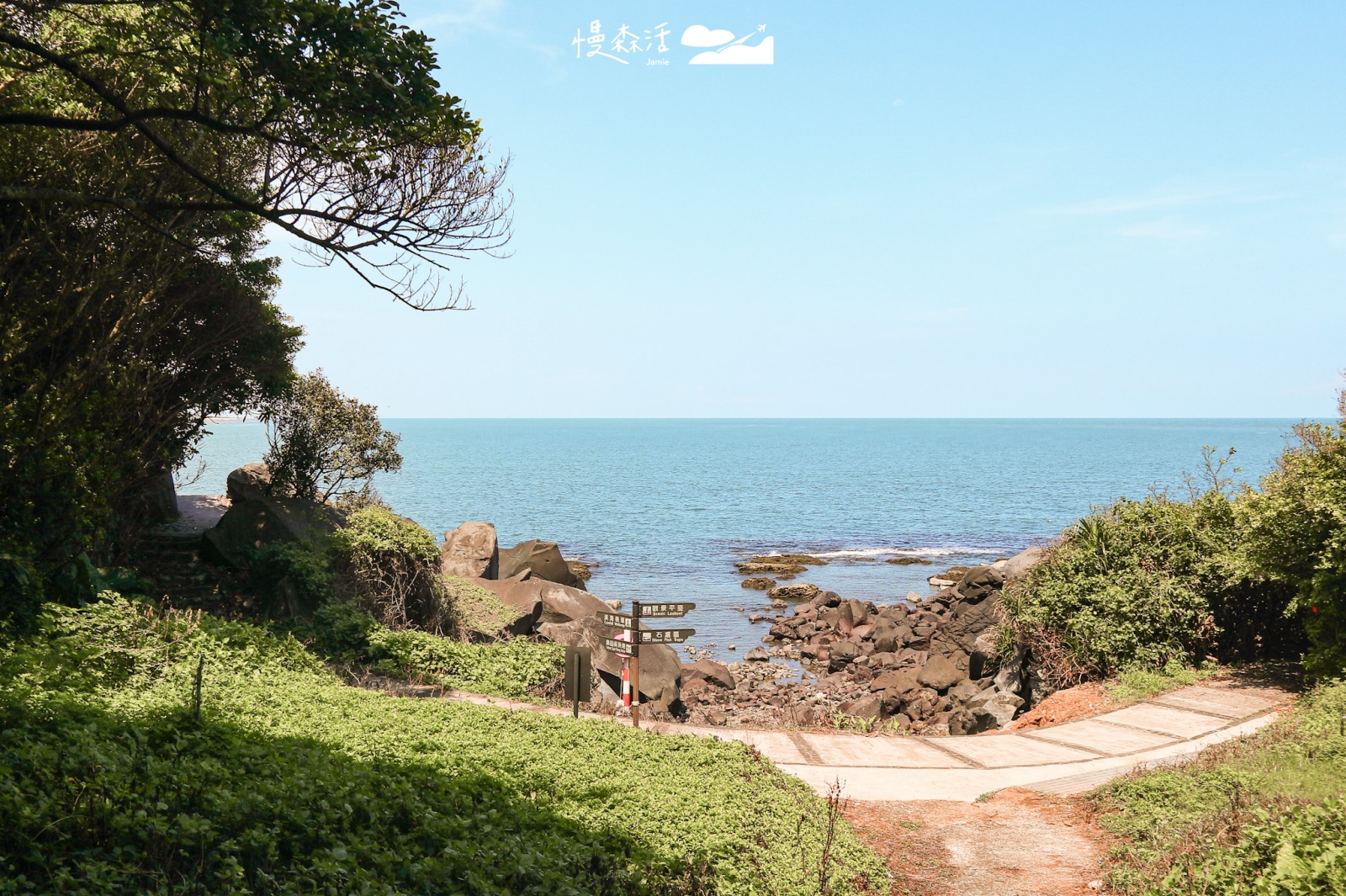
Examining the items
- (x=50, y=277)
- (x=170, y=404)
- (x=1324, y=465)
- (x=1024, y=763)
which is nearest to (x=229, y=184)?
(x=50, y=277)

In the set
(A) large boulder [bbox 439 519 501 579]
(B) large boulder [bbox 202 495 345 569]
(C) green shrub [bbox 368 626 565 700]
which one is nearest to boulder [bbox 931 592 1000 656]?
(C) green shrub [bbox 368 626 565 700]

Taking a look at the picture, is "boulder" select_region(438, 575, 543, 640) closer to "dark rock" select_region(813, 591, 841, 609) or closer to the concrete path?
the concrete path

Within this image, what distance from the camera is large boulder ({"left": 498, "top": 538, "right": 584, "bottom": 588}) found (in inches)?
1125

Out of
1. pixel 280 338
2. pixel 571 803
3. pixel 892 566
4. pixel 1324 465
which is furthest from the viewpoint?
pixel 892 566

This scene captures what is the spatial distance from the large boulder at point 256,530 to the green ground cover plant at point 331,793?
5719mm

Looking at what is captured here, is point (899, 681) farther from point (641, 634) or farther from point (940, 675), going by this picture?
point (641, 634)

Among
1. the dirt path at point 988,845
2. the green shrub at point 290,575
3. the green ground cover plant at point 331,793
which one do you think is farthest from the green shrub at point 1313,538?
the green shrub at point 290,575

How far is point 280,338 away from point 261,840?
15.8 metres

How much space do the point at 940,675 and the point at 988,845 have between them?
13.5m

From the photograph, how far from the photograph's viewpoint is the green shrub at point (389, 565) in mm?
17516

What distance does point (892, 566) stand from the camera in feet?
151

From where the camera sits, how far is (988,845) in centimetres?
861

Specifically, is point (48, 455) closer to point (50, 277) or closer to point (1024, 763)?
point (50, 277)

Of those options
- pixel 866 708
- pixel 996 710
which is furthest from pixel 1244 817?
pixel 866 708
